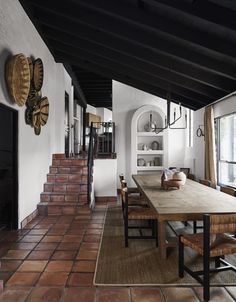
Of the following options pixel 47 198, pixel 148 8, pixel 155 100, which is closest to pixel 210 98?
pixel 155 100

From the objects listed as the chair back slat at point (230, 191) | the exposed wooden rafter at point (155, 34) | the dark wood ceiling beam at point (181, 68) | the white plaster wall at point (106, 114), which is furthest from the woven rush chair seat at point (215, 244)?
the white plaster wall at point (106, 114)

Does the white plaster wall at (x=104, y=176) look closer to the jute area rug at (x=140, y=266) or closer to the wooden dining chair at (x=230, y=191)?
the jute area rug at (x=140, y=266)

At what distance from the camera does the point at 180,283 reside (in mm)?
2438

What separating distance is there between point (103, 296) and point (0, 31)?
3.08 meters

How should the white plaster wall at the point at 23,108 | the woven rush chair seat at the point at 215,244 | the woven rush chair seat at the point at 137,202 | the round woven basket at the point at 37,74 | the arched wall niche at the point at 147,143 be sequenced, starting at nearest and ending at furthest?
1. the woven rush chair seat at the point at 215,244
2. the white plaster wall at the point at 23,108
3. the woven rush chair seat at the point at 137,202
4. the round woven basket at the point at 37,74
5. the arched wall niche at the point at 147,143

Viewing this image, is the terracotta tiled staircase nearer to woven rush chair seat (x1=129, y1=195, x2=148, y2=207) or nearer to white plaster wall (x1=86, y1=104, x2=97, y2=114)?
woven rush chair seat (x1=129, y1=195, x2=148, y2=207)

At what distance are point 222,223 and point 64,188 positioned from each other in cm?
382

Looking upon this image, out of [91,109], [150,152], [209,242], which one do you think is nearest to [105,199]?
[150,152]

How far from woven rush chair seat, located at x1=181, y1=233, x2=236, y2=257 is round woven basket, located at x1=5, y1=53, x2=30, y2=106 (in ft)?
8.75

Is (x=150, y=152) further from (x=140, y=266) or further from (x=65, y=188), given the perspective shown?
(x=140, y=266)

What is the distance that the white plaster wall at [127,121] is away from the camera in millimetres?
7949

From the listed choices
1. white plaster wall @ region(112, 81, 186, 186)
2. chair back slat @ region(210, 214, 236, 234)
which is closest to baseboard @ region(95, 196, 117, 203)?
white plaster wall @ region(112, 81, 186, 186)

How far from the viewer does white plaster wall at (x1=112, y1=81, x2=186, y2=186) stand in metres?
7.95

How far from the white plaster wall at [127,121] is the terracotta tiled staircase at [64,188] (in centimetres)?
196
